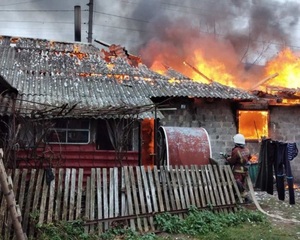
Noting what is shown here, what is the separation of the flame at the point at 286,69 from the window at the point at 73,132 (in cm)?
889

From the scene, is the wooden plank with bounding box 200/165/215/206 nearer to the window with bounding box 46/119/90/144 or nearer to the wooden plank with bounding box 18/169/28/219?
the wooden plank with bounding box 18/169/28/219

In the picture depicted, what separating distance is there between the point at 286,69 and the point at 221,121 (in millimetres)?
5988

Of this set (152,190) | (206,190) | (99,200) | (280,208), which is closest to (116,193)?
(99,200)

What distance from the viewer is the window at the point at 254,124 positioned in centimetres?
1344

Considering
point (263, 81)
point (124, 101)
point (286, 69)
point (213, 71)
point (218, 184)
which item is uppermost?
point (286, 69)

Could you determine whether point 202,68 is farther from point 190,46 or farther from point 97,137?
point 97,137

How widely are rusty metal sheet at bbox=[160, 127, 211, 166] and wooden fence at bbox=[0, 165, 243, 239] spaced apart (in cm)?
116

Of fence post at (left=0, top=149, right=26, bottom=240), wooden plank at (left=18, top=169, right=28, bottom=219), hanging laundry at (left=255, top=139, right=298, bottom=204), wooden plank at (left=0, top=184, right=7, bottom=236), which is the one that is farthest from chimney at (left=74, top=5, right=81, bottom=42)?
Answer: fence post at (left=0, top=149, right=26, bottom=240)

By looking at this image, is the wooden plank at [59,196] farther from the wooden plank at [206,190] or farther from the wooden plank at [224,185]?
the wooden plank at [224,185]

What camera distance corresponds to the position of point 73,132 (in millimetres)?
10719

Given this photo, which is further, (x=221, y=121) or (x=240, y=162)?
(x=221, y=121)

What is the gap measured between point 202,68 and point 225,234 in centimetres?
Result: 1085

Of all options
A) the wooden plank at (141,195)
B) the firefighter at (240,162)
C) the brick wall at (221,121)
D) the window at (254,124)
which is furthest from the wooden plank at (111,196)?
the window at (254,124)

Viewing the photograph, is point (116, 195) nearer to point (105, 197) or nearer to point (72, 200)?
point (105, 197)
